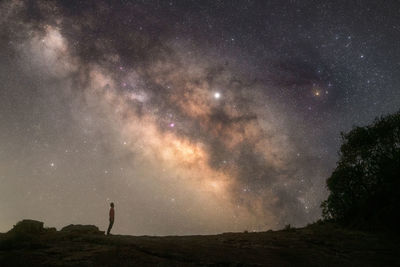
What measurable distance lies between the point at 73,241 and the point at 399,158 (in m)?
21.9

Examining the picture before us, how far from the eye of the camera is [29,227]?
15.9 metres

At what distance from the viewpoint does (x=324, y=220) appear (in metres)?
22.1

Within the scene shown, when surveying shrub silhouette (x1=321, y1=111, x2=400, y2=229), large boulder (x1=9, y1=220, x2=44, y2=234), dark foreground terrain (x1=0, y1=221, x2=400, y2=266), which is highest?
shrub silhouette (x1=321, y1=111, x2=400, y2=229)

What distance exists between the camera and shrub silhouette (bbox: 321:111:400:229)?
18.1 meters

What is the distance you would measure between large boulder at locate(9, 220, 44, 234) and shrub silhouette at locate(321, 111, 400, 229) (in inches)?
810

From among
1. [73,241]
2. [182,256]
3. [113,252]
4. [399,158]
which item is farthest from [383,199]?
[73,241]

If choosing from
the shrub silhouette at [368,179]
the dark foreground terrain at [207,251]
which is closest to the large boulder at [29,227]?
the dark foreground terrain at [207,251]

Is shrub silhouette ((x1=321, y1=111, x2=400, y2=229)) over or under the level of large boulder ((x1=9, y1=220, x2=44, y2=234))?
over

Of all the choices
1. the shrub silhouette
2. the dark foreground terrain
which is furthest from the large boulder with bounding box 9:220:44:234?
the shrub silhouette

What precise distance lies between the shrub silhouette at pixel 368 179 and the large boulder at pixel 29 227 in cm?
2058

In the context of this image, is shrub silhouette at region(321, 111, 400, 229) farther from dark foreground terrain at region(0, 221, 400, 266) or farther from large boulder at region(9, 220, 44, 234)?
large boulder at region(9, 220, 44, 234)

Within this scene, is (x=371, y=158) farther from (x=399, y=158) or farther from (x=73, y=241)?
(x=73, y=241)

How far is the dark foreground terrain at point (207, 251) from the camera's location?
31.7 feet

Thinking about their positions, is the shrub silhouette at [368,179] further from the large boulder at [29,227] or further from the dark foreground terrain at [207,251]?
the large boulder at [29,227]
